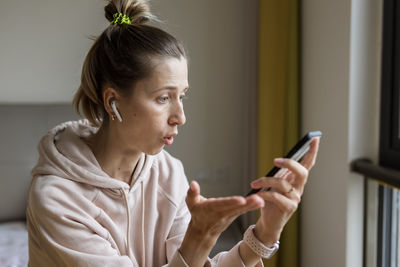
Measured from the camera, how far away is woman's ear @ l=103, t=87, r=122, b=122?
3.99ft

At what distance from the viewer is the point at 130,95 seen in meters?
1.20

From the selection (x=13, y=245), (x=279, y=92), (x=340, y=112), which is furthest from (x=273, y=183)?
(x=13, y=245)

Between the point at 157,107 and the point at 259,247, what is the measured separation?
16.5 inches

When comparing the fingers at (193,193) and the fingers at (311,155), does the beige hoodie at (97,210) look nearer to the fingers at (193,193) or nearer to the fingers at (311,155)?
the fingers at (193,193)

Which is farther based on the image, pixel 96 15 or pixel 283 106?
pixel 96 15

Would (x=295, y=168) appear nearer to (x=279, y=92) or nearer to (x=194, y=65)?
(x=279, y=92)

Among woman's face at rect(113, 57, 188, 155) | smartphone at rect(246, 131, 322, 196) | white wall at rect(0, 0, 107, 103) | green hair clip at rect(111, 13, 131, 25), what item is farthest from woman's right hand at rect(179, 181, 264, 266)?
white wall at rect(0, 0, 107, 103)

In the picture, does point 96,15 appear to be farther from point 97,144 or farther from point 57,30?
point 97,144

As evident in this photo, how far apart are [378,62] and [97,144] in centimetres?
116

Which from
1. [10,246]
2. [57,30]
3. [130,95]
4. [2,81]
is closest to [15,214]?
[10,246]

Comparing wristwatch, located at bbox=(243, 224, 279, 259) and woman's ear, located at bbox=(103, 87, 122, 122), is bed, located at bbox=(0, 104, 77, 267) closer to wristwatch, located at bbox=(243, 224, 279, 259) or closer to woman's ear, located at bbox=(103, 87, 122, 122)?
woman's ear, located at bbox=(103, 87, 122, 122)

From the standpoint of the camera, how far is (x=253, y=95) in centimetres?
275

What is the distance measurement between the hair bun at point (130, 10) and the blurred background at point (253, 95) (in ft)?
2.99

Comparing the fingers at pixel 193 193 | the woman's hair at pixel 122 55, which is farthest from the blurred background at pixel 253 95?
the fingers at pixel 193 193
